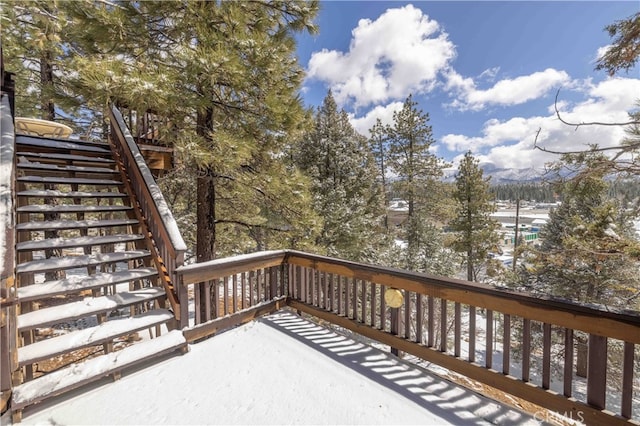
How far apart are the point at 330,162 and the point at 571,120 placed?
8267 mm

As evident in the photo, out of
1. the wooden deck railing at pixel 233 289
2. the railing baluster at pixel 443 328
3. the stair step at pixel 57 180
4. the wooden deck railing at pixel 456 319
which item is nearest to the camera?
the wooden deck railing at pixel 456 319

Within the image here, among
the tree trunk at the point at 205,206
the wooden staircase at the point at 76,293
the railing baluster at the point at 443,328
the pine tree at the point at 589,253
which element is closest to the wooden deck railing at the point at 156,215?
the wooden staircase at the point at 76,293

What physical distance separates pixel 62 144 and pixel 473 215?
16125 mm

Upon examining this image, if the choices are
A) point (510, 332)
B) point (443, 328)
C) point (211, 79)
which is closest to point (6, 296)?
point (211, 79)

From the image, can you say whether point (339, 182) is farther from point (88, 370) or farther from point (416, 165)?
point (88, 370)

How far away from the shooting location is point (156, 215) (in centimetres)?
334

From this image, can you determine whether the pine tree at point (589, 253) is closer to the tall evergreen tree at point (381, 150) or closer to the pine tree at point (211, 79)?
the pine tree at point (211, 79)

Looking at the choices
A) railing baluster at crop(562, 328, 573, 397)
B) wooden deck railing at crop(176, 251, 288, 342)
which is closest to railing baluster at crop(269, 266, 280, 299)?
wooden deck railing at crop(176, 251, 288, 342)

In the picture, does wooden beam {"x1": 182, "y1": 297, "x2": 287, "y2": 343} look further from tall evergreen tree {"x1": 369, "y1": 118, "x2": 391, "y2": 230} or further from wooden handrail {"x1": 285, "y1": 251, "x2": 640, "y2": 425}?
tall evergreen tree {"x1": 369, "y1": 118, "x2": 391, "y2": 230}

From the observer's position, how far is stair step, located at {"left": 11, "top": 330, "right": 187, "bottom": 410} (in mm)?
1980

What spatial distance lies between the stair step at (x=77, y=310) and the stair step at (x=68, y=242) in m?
0.72

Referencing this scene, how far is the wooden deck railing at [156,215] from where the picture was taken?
3.00m

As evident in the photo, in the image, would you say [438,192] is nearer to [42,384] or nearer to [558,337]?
[558,337]

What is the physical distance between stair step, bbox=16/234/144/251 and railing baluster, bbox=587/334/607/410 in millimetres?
4567
